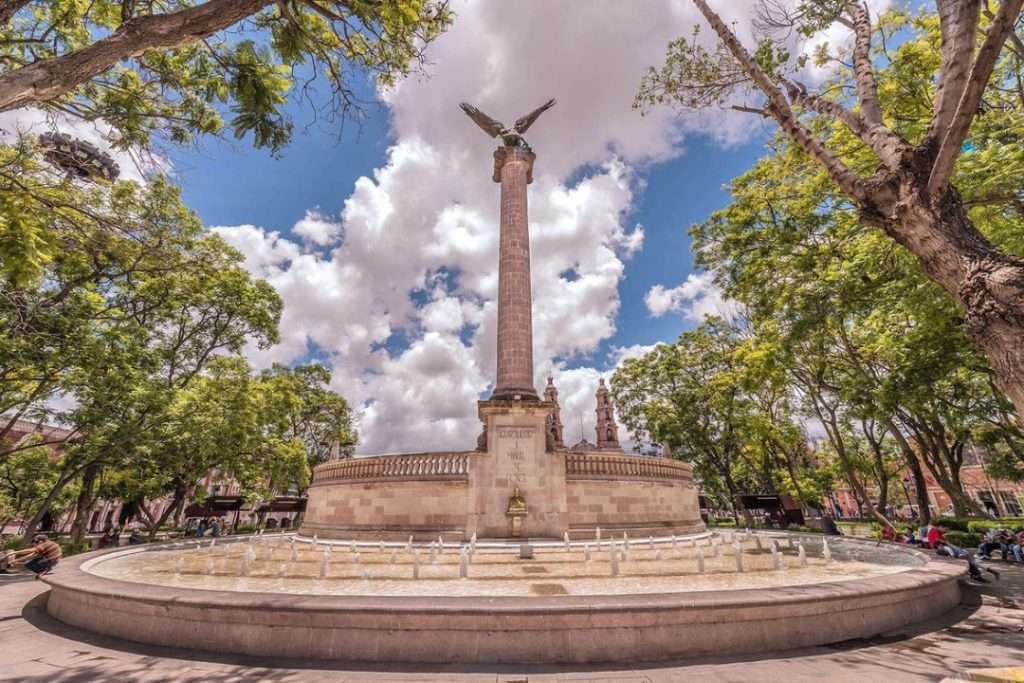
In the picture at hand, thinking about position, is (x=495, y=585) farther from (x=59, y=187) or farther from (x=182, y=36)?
(x=59, y=187)

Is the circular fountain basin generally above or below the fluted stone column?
below

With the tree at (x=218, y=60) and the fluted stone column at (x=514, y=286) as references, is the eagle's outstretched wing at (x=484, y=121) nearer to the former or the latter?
the fluted stone column at (x=514, y=286)

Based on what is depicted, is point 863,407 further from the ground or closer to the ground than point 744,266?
closer to the ground

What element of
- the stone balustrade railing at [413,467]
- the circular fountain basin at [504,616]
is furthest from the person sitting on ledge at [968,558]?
the stone balustrade railing at [413,467]

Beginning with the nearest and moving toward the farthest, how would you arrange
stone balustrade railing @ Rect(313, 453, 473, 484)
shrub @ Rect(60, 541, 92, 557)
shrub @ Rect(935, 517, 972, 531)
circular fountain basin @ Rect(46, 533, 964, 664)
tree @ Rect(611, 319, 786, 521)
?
1. circular fountain basin @ Rect(46, 533, 964, 664)
2. stone balustrade railing @ Rect(313, 453, 473, 484)
3. shrub @ Rect(60, 541, 92, 557)
4. shrub @ Rect(935, 517, 972, 531)
5. tree @ Rect(611, 319, 786, 521)

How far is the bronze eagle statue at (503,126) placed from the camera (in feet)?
88.6

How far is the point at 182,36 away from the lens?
23.0 ft

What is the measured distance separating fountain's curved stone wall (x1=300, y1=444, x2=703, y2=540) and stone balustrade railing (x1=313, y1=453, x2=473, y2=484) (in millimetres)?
41

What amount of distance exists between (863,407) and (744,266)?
10.5 m

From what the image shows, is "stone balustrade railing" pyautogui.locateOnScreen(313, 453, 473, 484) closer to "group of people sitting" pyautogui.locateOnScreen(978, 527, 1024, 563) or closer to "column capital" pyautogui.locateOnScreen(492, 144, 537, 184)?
"column capital" pyautogui.locateOnScreen(492, 144, 537, 184)

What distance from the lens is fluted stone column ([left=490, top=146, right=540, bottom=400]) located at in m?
21.3

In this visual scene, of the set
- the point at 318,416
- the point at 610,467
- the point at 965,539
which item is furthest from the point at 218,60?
the point at 318,416

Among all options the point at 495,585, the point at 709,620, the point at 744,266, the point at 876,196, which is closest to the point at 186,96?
the point at 495,585

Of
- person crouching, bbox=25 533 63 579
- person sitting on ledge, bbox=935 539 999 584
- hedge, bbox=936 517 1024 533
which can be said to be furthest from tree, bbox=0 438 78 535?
hedge, bbox=936 517 1024 533
